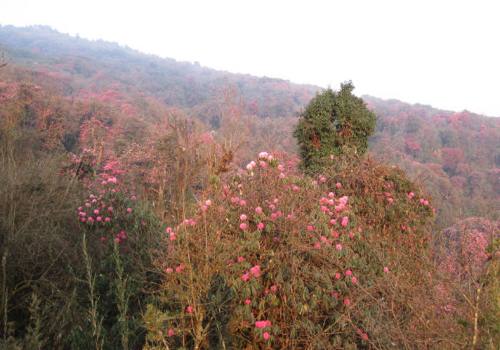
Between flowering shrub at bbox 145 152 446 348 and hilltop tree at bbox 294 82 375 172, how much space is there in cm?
574

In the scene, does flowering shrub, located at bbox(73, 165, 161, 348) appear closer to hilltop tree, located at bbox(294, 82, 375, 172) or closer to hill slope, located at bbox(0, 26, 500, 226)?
hill slope, located at bbox(0, 26, 500, 226)

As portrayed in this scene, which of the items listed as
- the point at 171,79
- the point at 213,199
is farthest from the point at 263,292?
the point at 171,79

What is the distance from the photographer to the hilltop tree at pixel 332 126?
9.14 meters

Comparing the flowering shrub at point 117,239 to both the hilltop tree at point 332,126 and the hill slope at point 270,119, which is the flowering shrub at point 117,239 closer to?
the hill slope at point 270,119

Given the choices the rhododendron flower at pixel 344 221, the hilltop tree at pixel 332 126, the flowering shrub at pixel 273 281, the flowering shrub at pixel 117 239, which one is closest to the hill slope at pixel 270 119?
the hilltop tree at pixel 332 126

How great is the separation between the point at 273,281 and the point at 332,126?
706cm

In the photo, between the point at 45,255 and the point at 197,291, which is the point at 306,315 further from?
the point at 45,255

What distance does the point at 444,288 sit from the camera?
8.59 ft

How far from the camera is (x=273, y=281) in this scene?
2.71m

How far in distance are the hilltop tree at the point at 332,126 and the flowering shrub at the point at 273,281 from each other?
5741mm

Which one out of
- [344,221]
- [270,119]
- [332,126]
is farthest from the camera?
[270,119]

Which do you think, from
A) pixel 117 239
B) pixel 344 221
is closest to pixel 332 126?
pixel 344 221

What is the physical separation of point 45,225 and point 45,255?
1.50 feet

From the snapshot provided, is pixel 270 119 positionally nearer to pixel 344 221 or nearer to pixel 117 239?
pixel 344 221
